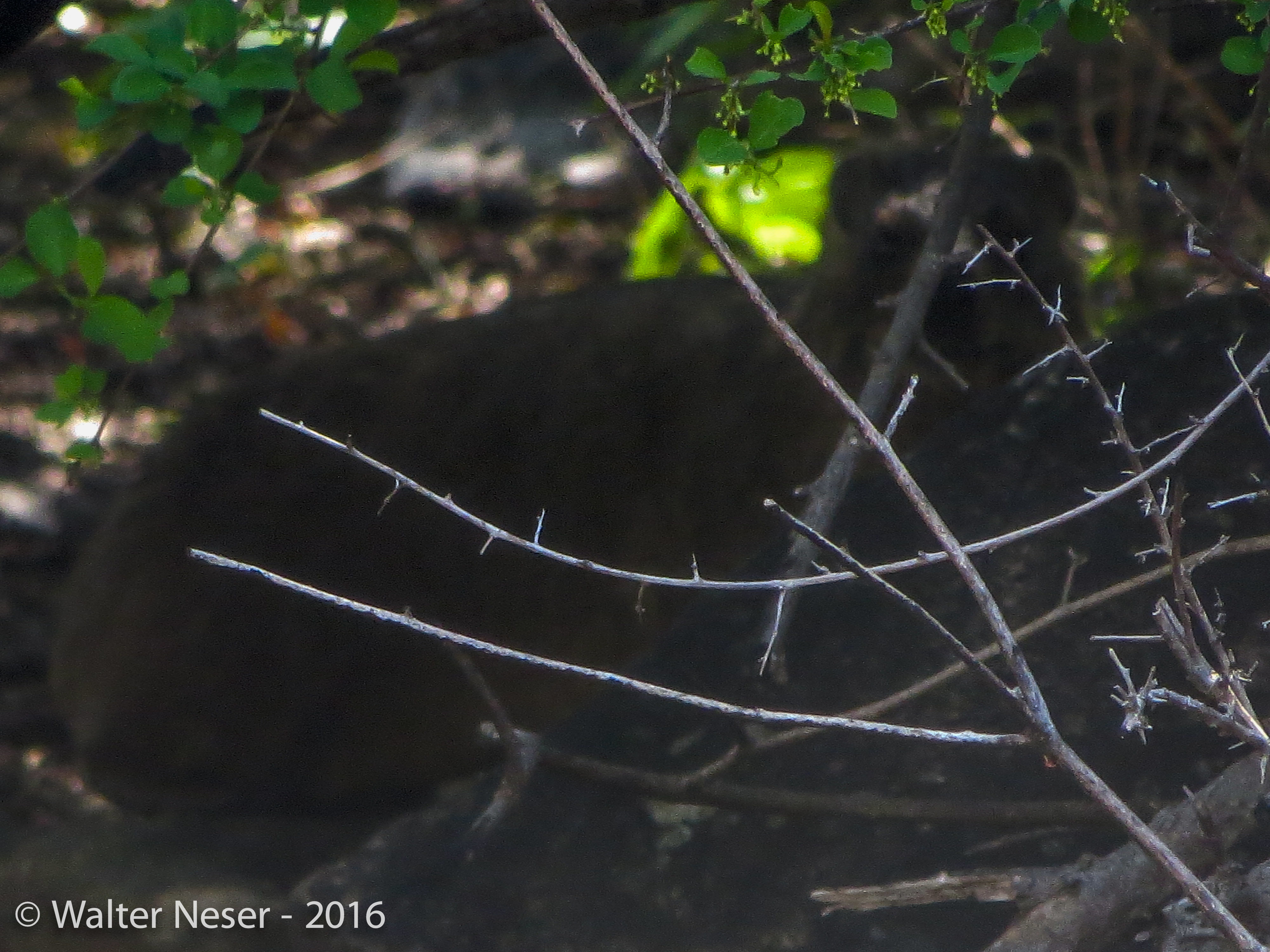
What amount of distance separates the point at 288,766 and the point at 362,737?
13 cm

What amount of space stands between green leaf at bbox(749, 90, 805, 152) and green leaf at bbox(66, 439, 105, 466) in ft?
3.33

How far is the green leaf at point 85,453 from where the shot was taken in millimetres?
1783

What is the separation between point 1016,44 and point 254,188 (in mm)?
922

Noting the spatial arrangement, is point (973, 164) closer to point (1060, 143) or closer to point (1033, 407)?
point (1033, 407)

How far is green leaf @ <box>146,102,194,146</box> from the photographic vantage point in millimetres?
1551

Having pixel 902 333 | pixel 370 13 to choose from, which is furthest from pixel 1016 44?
pixel 370 13

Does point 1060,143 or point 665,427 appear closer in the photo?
point 665,427

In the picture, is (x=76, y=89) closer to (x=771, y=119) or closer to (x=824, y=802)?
(x=771, y=119)

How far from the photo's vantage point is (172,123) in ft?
5.09

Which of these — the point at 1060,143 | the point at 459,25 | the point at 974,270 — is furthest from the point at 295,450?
the point at 1060,143

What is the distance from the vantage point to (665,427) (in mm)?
2525

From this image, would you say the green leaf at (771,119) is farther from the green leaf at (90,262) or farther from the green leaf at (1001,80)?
the green leaf at (90,262)

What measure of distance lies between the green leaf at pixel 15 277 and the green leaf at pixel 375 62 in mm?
448

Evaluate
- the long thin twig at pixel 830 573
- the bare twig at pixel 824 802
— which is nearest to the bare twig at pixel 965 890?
the bare twig at pixel 824 802
